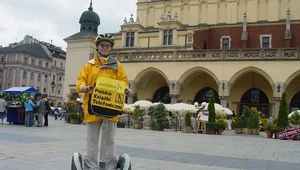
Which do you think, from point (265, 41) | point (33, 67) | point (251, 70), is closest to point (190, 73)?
point (251, 70)

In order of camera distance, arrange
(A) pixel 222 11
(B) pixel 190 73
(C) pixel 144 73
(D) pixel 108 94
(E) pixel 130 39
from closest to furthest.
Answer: (D) pixel 108 94 → (B) pixel 190 73 → (C) pixel 144 73 → (E) pixel 130 39 → (A) pixel 222 11

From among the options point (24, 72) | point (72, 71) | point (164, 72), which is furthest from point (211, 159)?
point (24, 72)

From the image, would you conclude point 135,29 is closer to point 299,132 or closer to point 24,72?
point 299,132

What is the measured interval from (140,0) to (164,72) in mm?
15717

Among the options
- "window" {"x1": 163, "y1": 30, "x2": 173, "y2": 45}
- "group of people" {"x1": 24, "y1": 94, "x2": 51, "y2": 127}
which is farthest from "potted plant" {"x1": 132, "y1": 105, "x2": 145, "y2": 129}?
"window" {"x1": 163, "y1": 30, "x2": 173, "y2": 45}

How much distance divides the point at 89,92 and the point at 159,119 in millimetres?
16104

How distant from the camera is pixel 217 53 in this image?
28484 millimetres

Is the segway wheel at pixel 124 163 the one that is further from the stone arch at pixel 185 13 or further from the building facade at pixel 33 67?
the building facade at pixel 33 67

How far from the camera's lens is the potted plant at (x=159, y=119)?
20.5 meters

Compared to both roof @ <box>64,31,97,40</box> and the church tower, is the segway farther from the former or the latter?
roof @ <box>64,31,97,40</box>

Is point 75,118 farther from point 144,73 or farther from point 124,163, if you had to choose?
point 124,163

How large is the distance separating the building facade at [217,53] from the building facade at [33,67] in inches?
1523

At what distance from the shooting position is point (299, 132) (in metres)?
17.2

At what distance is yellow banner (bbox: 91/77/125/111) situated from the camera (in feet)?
14.1
